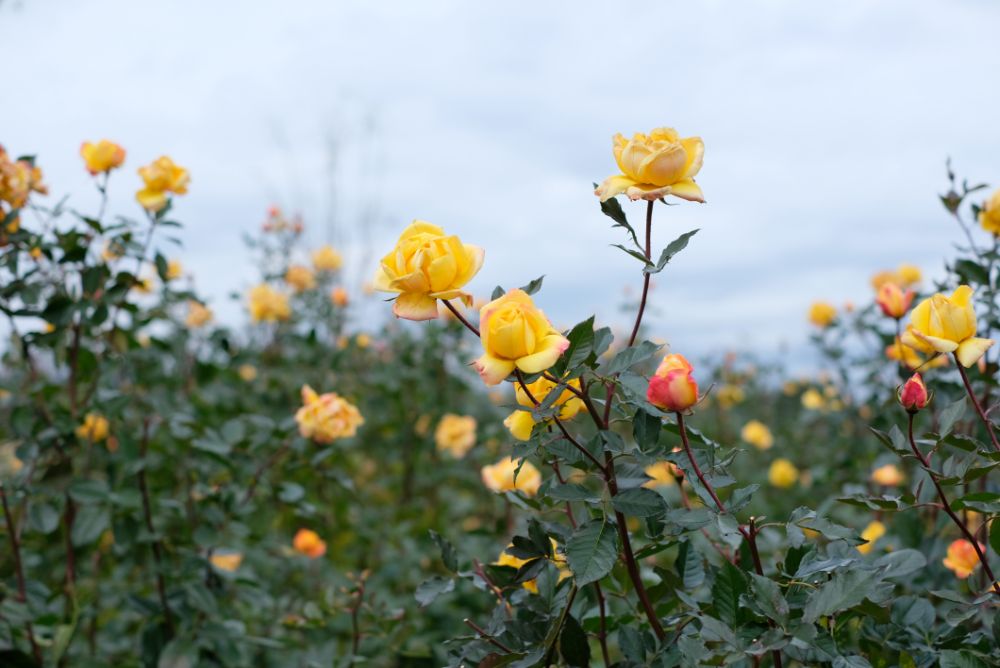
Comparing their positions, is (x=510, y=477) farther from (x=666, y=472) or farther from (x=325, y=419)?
(x=325, y=419)

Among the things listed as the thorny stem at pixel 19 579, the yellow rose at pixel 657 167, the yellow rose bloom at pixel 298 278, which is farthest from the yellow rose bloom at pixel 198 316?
the yellow rose at pixel 657 167

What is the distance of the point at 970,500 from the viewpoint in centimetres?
93

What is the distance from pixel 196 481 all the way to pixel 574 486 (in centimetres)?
161

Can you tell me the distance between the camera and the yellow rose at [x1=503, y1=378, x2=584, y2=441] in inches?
36.4

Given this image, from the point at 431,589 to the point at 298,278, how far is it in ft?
8.46

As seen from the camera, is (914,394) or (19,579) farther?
(19,579)

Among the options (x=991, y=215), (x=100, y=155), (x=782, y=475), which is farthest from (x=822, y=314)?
(x=100, y=155)

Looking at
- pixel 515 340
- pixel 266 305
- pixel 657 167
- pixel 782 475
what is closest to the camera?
pixel 515 340

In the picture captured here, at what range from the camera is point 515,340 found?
2.71ft

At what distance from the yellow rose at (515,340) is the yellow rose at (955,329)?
0.46 meters

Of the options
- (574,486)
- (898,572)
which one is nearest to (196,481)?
(574,486)

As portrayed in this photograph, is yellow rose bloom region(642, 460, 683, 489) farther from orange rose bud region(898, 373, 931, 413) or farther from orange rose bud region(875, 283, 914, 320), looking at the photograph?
orange rose bud region(875, 283, 914, 320)

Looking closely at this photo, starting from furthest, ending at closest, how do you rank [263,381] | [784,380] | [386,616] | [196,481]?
[784,380]
[263,381]
[196,481]
[386,616]

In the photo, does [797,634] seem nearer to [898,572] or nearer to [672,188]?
[898,572]
